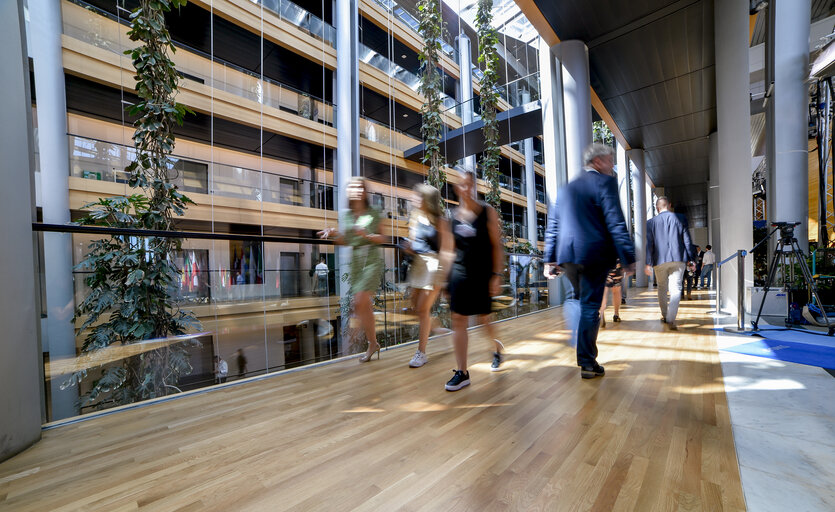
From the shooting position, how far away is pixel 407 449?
156cm

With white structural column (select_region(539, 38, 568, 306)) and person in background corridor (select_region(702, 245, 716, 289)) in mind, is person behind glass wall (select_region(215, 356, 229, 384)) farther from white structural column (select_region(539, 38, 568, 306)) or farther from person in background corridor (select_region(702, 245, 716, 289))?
person in background corridor (select_region(702, 245, 716, 289))

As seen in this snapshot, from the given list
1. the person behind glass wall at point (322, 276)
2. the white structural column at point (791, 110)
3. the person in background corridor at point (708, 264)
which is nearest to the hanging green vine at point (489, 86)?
the white structural column at point (791, 110)

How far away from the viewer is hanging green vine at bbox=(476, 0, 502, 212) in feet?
25.4

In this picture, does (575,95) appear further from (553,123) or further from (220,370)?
(220,370)

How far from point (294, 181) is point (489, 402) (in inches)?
484

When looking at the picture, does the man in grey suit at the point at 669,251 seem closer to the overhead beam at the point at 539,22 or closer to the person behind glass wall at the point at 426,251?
the person behind glass wall at the point at 426,251

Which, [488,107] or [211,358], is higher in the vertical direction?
[488,107]

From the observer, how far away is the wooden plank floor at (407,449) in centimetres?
122

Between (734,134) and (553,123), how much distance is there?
2652mm

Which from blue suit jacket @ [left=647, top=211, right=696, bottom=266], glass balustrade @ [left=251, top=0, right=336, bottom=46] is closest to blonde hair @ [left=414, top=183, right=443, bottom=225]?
blue suit jacket @ [left=647, top=211, right=696, bottom=266]

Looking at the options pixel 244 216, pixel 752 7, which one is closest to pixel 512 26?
pixel 752 7

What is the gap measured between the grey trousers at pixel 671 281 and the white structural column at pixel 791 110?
277 cm

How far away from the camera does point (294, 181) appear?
41.8 ft

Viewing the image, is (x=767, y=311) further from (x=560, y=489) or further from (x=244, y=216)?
(x=244, y=216)
